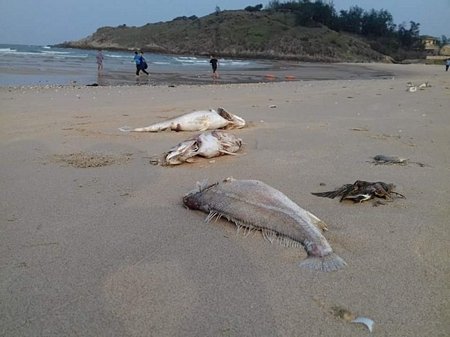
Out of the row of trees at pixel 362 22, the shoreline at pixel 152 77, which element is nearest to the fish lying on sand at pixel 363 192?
the shoreline at pixel 152 77

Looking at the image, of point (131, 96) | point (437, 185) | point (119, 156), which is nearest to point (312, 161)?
point (437, 185)

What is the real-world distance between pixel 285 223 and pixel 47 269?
1504mm

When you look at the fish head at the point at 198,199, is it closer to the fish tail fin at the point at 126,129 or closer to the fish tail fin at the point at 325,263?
the fish tail fin at the point at 325,263

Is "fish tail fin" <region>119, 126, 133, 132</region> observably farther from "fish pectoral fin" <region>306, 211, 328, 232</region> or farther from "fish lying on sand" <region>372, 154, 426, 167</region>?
"fish pectoral fin" <region>306, 211, 328, 232</region>

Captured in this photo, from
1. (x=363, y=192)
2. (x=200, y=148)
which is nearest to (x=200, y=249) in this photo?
(x=363, y=192)

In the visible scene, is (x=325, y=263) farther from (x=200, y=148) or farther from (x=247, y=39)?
(x=247, y=39)

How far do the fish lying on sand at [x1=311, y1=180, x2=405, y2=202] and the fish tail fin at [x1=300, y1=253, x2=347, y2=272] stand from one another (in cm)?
103

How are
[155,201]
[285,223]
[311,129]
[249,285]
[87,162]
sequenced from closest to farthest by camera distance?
[249,285], [285,223], [155,201], [87,162], [311,129]

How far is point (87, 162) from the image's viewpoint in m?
4.74

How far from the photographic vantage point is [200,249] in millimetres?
2709

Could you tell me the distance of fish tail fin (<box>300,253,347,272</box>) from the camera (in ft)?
7.99

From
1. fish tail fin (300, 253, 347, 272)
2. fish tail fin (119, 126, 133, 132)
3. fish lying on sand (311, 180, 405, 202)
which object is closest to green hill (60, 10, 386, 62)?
fish tail fin (119, 126, 133, 132)

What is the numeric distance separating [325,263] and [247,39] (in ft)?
330

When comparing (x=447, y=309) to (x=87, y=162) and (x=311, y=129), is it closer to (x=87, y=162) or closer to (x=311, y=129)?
(x=87, y=162)
